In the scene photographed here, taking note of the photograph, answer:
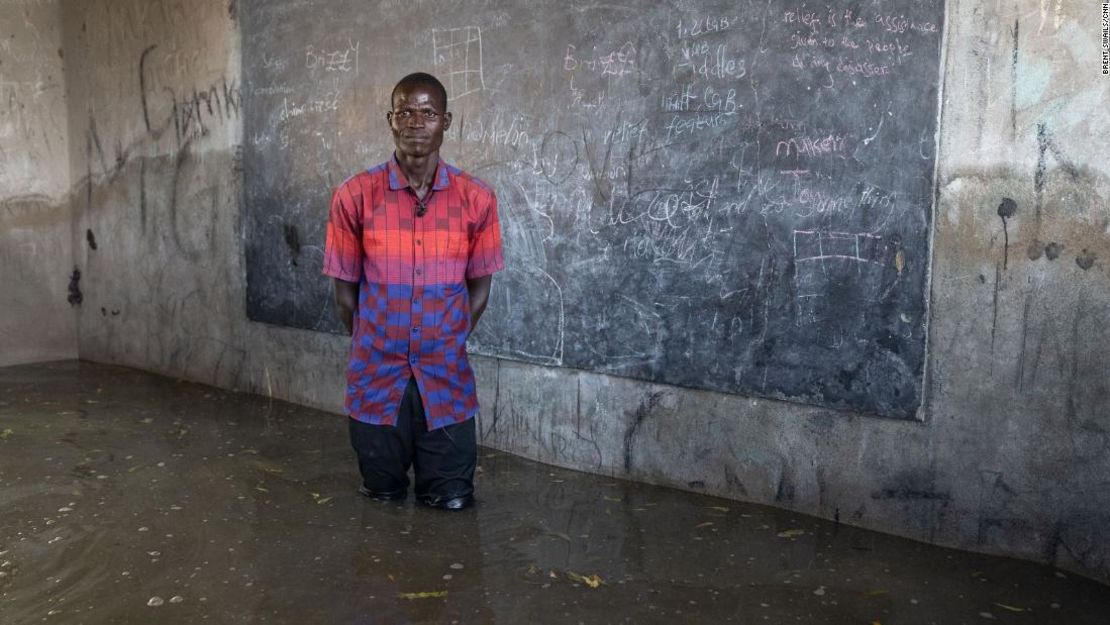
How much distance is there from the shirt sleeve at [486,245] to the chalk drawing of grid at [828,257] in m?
1.44

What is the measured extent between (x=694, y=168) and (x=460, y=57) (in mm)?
1744

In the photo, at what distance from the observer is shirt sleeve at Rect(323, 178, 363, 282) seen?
15.6ft

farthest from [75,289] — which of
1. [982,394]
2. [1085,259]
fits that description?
[1085,259]

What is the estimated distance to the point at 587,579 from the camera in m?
4.16

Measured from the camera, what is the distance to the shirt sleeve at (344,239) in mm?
4762

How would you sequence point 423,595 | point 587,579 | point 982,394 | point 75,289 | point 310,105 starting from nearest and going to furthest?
point 423,595 → point 587,579 → point 982,394 → point 310,105 → point 75,289

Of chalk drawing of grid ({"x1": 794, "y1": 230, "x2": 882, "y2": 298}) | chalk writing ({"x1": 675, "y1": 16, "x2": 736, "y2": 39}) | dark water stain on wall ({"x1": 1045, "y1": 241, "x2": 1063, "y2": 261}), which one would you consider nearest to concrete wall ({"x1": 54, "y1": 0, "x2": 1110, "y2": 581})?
dark water stain on wall ({"x1": 1045, "y1": 241, "x2": 1063, "y2": 261})

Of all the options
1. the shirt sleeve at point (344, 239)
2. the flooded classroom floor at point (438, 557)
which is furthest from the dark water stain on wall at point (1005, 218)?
the shirt sleeve at point (344, 239)

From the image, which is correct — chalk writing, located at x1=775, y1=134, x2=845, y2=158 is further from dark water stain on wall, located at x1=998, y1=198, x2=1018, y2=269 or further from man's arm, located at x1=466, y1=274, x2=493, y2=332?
man's arm, located at x1=466, y1=274, x2=493, y2=332

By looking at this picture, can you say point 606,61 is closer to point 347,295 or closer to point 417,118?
point 417,118

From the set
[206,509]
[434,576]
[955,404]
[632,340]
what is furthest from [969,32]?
[206,509]

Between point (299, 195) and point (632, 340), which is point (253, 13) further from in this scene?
point (632, 340)

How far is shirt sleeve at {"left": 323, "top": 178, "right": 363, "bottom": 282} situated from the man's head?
40 cm

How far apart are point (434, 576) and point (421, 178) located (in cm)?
182
